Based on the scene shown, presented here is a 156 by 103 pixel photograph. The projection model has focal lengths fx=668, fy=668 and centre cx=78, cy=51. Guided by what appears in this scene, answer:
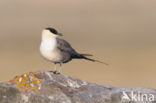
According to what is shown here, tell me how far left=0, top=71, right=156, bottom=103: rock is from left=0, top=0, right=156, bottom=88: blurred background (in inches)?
439

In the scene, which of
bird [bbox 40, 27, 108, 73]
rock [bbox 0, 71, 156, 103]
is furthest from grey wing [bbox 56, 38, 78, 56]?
rock [bbox 0, 71, 156, 103]

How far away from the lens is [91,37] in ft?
133

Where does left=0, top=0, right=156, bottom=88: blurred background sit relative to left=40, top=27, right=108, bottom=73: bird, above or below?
below

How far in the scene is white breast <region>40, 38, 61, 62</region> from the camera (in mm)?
10734

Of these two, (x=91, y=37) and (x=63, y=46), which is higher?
(x=63, y=46)

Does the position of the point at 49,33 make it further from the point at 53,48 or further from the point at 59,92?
the point at 59,92

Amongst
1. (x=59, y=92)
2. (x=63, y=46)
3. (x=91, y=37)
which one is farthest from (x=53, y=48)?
(x=91, y=37)

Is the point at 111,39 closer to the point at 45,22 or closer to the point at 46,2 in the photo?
the point at 45,22

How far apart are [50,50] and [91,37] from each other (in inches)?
1166

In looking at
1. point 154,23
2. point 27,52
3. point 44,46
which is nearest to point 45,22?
point 154,23

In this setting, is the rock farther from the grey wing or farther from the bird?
the grey wing

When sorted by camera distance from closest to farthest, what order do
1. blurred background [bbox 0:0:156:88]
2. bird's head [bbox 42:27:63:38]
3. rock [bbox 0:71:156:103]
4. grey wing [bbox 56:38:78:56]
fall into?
1. rock [bbox 0:71:156:103]
2. bird's head [bbox 42:27:63:38]
3. grey wing [bbox 56:38:78:56]
4. blurred background [bbox 0:0:156:88]

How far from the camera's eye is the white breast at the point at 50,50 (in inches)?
423

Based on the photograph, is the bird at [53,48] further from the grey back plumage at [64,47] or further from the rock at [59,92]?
the rock at [59,92]
